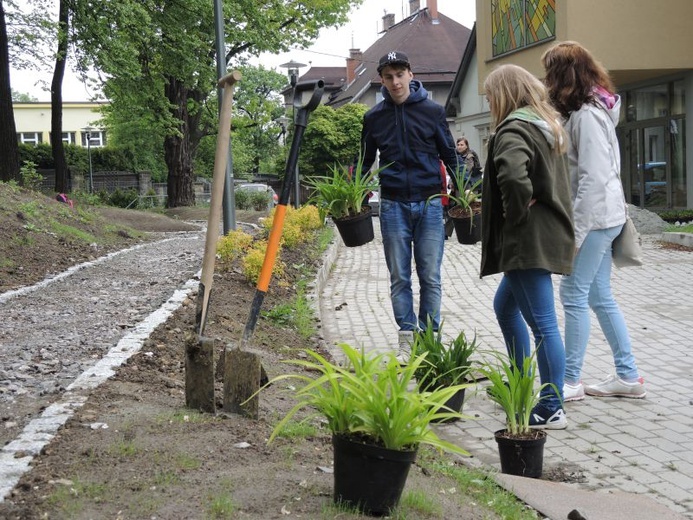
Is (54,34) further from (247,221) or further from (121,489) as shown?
(121,489)

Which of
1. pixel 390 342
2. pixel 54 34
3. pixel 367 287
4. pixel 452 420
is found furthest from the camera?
pixel 54 34

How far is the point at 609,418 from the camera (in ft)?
17.7

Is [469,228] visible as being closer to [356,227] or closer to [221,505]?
[356,227]

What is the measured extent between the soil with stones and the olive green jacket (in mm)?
1213

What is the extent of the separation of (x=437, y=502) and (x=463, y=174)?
3.43 m

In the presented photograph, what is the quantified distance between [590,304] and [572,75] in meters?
1.45

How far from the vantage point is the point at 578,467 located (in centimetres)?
455

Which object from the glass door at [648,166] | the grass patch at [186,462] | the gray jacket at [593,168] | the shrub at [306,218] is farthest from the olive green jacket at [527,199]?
the glass door at [648,166]

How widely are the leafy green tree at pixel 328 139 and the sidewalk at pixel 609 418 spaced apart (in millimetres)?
39720

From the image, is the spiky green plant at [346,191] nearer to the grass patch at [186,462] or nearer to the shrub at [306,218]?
the grass patch at [186,462]

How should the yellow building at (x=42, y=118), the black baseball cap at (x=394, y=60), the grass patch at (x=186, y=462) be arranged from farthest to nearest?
1. the yellow building at (x=42, y=118)
2. the black baseball cap at (x=394, y=60)
3. the grass patch at (x=186, y=462)

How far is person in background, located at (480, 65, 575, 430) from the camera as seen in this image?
480cm

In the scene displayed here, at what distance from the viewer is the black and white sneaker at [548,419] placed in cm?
505

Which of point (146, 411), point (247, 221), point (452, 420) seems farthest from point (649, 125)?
point (146, 411)
